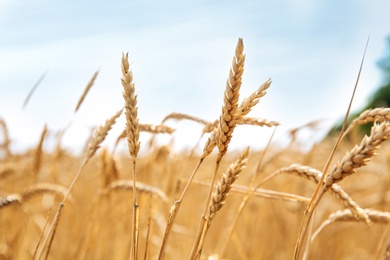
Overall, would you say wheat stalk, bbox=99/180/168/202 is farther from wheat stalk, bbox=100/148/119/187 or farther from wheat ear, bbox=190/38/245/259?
wheat ear, bbox=190/38/245/259

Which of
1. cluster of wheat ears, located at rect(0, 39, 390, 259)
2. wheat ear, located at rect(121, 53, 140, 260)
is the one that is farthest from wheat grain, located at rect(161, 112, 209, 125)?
wheat ear, located at rect(121, 53, 140, 260)

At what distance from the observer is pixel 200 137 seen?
917 millimetres

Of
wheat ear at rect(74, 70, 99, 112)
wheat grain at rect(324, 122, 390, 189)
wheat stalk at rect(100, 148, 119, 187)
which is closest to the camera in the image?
wheat grain at rect(324, 122, 390, 189)

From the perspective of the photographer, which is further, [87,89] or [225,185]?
[87,89]

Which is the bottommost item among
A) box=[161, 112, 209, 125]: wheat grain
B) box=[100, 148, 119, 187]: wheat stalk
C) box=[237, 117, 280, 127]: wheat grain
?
box=[100, 148, 119, 187]: wheat stalk

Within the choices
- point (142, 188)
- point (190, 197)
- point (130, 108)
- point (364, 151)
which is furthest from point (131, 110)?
point (190, 197)

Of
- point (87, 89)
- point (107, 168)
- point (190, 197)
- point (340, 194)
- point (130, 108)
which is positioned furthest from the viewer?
point (190, 197)

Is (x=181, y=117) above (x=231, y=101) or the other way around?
the other way around

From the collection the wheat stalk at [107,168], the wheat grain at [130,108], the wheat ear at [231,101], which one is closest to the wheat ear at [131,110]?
the wheat grain at [130,108]

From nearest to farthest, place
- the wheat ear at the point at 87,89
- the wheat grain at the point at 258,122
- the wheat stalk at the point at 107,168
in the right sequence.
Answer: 1. the wheat grain at the point at 258,122
2. the wheat ear at the point at 87,89
3. the wheat stalk at the point at 107,168

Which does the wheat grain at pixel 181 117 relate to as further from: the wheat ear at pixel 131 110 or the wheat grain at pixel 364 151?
the wheat grain at pixel 364 151

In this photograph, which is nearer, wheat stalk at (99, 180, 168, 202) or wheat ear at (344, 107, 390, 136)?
wheat ear at (344, 107, 390, 136)

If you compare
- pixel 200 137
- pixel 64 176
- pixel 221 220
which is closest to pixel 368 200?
pixel 221 220

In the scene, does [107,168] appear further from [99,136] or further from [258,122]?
[258,122]
